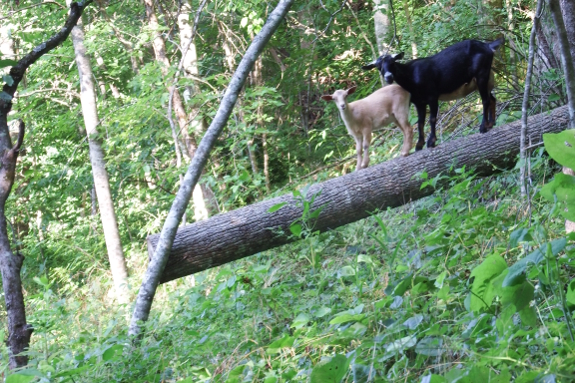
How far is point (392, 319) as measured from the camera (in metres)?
3.94

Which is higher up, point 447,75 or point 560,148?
point 447,75

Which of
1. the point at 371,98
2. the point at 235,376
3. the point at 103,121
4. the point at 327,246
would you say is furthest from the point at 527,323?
the point at 103,121

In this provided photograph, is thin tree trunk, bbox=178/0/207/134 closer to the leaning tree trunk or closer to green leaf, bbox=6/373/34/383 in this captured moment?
the leaning tree trunk

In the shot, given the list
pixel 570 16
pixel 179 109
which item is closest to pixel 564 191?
pixel 570 16

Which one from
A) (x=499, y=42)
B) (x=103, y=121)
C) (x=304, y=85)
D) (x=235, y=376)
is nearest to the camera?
(x=235, y=376)

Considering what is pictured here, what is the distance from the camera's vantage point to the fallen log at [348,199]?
22.1ft

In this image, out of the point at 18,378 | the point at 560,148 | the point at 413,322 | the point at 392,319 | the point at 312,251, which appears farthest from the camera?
the point at 312,251

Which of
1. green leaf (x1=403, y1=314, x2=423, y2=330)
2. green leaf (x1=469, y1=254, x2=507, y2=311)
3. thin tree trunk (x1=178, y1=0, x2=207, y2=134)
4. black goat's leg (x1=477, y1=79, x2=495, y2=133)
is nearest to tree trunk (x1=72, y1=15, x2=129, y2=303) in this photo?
thin tree trunk (x1=178, y1=0, x2=207, y2=134)

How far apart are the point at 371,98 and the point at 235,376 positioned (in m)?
5.21

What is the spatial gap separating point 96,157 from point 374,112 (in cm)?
543

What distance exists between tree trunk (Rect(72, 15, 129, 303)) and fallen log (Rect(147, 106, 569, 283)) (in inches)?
167

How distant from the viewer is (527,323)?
8.46 feet

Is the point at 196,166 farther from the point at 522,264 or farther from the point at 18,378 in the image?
the point at 522,264

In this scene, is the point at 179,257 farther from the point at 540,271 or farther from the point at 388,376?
the point at 540,271
